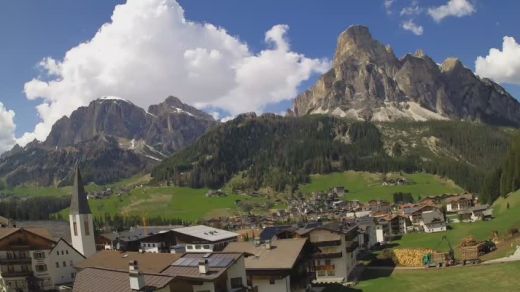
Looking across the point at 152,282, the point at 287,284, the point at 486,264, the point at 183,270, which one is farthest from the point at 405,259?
the point at 152,282

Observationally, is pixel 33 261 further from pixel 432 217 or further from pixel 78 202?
pixel 432 217

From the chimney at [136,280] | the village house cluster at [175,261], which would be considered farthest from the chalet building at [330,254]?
the chimney at [136,280]

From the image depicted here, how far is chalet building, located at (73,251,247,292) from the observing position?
136 feet

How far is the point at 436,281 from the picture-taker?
226ft

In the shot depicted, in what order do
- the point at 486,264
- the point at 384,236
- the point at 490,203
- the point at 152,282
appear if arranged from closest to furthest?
the point at 152,282, the point at 486,264, the point at 384,236, the point at 490,203

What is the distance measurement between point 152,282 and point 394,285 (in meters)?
41.2

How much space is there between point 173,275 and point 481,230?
84.6 m

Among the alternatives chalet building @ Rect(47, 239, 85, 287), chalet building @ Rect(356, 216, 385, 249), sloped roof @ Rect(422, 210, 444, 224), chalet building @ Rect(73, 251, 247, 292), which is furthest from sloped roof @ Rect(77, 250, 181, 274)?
sloped roof @ Rect(422, 210, 444, 224)

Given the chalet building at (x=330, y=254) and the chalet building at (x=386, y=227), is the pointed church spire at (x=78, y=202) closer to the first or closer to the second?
the chalet building at (x=330, y=254)

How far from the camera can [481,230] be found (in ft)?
354

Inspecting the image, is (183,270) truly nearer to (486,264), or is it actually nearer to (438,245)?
(486,264)

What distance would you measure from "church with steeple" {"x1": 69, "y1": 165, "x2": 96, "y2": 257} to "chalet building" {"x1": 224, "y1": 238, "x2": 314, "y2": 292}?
3055cm

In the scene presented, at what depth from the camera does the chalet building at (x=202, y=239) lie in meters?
95.1

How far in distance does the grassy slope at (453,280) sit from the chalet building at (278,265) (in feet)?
34.2
